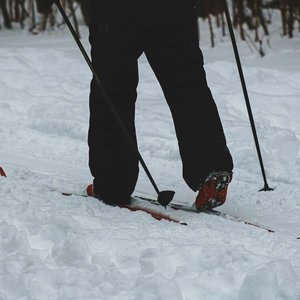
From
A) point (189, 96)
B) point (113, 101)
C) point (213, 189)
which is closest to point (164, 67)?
point (189, 96)

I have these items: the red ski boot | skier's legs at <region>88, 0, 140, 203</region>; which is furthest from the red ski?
the red ski boot

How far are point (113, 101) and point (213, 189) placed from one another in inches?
24.1

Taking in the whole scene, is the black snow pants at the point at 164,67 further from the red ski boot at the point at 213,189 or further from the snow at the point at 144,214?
the snow at the point at 144,214

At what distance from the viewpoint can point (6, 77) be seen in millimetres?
6578

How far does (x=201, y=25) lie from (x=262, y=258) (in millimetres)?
11139

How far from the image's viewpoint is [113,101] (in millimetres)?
3043

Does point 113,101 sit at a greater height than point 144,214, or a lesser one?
greater

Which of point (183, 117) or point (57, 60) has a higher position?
point (183, 117)

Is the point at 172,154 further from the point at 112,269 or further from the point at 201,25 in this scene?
the point at 201,25

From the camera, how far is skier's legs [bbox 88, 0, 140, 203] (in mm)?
2943

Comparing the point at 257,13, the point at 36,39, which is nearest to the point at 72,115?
the point at 257,13

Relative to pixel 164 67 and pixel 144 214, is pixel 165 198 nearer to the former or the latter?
pixel 144 214

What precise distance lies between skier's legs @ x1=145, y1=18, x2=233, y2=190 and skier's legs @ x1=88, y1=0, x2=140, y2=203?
116 mm

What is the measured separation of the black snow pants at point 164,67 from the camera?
291 centimetres
